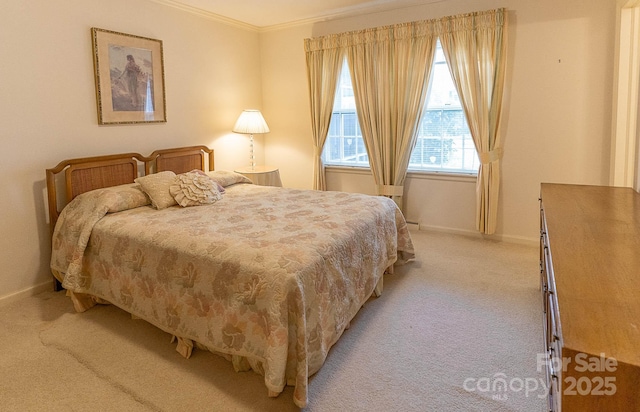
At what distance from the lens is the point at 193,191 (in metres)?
3.18

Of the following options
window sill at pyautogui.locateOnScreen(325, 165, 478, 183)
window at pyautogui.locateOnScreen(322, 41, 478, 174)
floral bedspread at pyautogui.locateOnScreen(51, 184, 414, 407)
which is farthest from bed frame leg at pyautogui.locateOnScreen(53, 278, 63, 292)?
window at pyautogui.locateOnScreen(322, 41, 478, 174)

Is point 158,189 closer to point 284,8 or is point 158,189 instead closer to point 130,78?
point 130,78

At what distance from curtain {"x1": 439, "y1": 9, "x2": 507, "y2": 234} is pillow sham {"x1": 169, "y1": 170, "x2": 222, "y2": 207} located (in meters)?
2.60

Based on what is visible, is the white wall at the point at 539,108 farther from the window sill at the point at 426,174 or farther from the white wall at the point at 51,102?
the white wall at the point at 51,102

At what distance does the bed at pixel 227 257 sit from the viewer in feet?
6.15

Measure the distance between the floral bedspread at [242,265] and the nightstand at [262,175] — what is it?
4.18ft

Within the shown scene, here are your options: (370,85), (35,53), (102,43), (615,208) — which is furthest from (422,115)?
(35,53)

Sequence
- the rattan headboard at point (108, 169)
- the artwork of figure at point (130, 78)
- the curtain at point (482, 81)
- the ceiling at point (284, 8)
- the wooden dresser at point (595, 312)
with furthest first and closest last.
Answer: the ceiling at point (284, 8)
the curtain at point (482, 81)
the artwork of figure at point (130, 78)
the rattan headboard at point (108, 169)
the wooden dresser at point (595, 312)

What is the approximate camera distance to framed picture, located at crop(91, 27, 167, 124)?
3.39m

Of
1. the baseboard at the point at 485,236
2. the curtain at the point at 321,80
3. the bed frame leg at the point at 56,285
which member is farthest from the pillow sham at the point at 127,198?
the baseboard at the point at 485,236

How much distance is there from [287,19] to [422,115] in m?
2.05

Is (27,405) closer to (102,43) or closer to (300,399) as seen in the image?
(300,399)

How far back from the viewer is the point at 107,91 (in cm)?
345

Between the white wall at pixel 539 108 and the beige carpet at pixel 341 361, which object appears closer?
the beige carpet at pixel 341 361
